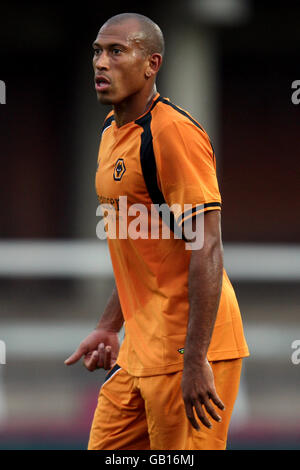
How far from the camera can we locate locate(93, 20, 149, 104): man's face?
3.24m

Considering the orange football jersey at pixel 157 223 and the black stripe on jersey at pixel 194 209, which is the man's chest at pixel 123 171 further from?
the black stripe on jersey at pixel 194 209

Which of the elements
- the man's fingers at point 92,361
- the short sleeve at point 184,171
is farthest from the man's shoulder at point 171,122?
the man's fingers at point 92,361

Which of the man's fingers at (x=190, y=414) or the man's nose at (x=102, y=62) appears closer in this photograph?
the man's fingers at (x=190, y=414)

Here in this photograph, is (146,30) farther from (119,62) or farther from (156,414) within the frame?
(156,414)

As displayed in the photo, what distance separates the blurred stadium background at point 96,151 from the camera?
1112 centimetres

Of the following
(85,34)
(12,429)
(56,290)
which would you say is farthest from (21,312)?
(12,429)

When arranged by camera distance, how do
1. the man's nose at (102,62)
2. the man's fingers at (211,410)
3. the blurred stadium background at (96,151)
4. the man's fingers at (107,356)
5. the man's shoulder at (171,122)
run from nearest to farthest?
the man's fingers at (211,410), the man's shoulder at (171,122), the man's nose at (102,62), the man's fingers at (107,356), the blurred stadium background at (96,151)

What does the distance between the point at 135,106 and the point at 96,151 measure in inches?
337

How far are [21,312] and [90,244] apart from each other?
45.6 inches

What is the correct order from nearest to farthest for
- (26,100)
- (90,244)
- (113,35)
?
(113,35) < (90,244) < (26,100)

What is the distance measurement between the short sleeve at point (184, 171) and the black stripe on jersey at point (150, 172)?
20 millimetres

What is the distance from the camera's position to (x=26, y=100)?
1295 centimetres

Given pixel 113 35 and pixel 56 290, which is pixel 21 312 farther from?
pixel 113 35

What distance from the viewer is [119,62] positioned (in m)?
3.23
